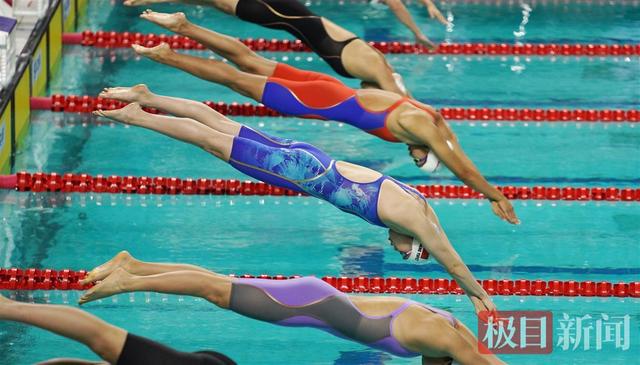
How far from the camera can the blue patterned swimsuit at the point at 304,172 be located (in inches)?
245

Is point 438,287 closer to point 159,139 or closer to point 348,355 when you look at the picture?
point 348,355

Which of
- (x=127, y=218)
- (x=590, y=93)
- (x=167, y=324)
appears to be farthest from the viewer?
(x=590, y=93)

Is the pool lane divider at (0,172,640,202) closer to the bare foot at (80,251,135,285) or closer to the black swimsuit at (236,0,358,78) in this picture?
the black swimsuit at (236,0,358,78)

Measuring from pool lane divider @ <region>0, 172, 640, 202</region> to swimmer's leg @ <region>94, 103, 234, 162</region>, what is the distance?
1.85m

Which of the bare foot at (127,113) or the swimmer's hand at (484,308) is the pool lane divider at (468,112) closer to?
the bare foot at (127,113)

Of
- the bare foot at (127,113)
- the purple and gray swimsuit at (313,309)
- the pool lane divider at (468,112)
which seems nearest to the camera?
the purple and gray swimsuit at (313,309)

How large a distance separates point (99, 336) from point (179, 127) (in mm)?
1467

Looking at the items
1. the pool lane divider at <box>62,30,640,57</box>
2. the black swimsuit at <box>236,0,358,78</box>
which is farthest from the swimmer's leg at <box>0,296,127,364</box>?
the pool lane divider at <box>62,30,640,57</box>

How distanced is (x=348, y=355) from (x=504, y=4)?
5412 mm

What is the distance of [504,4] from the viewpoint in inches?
443

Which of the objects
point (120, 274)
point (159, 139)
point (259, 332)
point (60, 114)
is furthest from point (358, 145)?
point (120, 274)

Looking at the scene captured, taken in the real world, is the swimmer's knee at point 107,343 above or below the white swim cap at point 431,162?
below

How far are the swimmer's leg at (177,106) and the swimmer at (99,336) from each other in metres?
1.63

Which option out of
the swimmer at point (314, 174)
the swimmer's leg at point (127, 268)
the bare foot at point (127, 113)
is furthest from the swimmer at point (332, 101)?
the swimmer's leg at point (127, 268)
